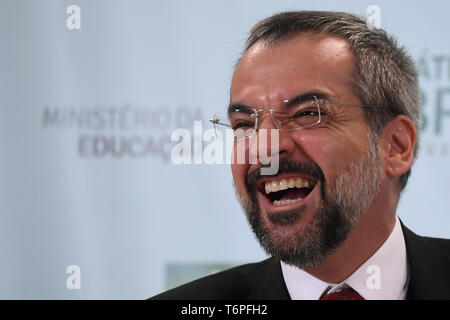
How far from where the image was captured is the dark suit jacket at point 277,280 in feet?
4.20

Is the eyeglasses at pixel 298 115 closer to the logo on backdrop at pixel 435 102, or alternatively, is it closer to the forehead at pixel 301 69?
the forehead at pixel 301 69

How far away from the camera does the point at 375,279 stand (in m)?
1.27

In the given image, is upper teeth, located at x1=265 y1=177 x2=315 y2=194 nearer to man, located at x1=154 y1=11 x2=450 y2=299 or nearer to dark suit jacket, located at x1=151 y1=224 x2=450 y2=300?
man, located at x1=154 y1=11 x2=450 y2=299

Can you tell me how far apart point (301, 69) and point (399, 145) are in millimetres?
288

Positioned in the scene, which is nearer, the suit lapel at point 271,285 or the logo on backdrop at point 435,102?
the suit lapel at point 271,285

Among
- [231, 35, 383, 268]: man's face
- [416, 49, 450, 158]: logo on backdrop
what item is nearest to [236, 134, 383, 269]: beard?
[231, 35, 383, 268]: man's face

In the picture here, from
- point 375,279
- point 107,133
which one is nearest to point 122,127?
point 107,133

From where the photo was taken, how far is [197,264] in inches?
67.0

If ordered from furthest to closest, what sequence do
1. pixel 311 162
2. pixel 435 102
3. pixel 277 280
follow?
1. pixel 435 102
2. pixel 277 280
3. pixel 311 162

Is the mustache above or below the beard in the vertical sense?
above

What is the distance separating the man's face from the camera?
4.11 ft

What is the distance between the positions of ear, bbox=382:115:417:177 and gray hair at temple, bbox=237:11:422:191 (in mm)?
20

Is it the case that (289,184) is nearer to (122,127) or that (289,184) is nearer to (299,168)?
(299,168)

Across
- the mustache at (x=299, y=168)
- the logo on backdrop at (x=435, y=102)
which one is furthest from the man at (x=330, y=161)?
the logo on backdrop at (x=435, y=102)
